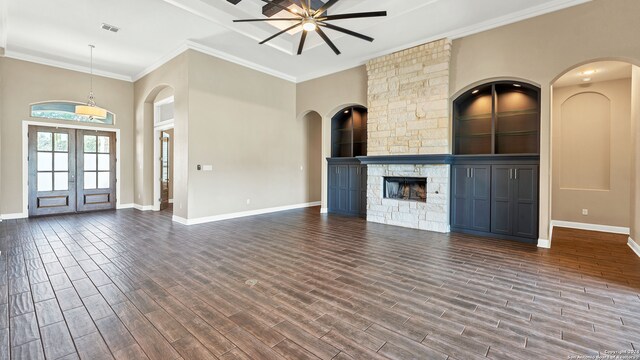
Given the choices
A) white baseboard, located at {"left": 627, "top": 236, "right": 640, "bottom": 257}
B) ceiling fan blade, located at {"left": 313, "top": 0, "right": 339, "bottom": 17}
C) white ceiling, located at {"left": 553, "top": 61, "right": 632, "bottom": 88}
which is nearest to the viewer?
ceiling fan blade, located at {"left": 313, "top": 0, "right": 339, "bottom": 17}

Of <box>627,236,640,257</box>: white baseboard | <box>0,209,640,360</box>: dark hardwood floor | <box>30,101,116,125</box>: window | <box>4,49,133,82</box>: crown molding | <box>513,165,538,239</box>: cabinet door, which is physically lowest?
<box>0,209,640,360</box>: dark hardwood floor

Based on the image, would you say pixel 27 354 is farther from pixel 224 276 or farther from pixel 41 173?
pixel 41 173

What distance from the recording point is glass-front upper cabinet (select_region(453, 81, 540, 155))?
549 centimetres

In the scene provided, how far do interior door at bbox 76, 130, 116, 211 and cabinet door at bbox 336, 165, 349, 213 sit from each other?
22.4ft

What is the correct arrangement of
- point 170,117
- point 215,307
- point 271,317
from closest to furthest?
point 271,317
point 215,307
point 170,117

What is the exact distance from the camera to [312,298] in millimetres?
2842

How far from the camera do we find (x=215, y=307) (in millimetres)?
2639

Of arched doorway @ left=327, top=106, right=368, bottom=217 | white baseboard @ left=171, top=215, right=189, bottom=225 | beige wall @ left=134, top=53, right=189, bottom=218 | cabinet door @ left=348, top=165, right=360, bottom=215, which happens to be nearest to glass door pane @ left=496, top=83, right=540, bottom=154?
arched doorway @ left=327, top=106, right=368, bottom=217

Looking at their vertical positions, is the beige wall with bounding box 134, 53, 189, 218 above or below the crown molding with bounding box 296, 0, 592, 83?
below

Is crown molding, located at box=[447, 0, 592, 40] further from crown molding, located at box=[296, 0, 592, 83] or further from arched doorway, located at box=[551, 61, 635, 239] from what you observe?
arched doorway, located at box=[551, 61, 635, 239]

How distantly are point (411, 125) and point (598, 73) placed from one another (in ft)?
12.8

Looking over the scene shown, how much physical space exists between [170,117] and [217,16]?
3.81 m

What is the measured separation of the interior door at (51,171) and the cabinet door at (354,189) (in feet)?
25.3

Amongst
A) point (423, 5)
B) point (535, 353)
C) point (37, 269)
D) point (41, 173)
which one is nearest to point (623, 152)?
point (423, 5)
